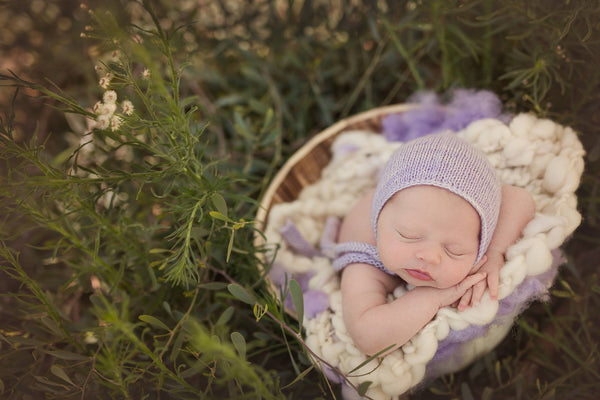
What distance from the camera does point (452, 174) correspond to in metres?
0.83

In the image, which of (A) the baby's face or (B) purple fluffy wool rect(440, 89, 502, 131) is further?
(B) purple fluffy wool rect(440, 89, 502, 131)

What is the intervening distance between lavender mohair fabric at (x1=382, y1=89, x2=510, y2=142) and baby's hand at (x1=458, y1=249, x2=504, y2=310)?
393 mm

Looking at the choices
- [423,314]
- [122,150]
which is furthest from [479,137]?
[122,150]

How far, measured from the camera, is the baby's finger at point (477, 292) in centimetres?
83

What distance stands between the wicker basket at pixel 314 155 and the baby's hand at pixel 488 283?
0.56 meters

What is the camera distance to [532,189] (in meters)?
1.01

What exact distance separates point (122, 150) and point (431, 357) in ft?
3.55

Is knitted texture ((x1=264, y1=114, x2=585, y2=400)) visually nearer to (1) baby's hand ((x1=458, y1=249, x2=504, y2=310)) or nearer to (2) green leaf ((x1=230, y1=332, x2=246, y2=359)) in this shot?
(1) baby's hand ((x1=458, y1=249, x2=504, y2=310))

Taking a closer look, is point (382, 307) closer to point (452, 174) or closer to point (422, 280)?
point (422, 280)

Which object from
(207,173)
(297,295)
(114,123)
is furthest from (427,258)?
(114,123)

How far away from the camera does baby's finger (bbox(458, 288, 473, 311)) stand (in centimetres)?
84

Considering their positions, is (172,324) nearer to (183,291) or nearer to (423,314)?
(183,291)

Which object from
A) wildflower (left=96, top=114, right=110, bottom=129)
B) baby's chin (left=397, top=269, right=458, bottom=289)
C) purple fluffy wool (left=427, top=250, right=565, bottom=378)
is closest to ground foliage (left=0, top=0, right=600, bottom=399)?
wildflower (left=96, top=114, right=110, bottom=129)

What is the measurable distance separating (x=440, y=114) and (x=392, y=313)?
0.65 m
